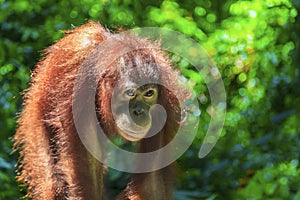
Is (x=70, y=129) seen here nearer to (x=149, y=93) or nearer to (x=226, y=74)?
(x=149, y=93)

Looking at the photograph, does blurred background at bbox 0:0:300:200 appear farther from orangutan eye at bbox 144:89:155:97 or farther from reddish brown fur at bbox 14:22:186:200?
orangutan eye at bbox 144:89:155:97

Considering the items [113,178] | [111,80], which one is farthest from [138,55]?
[113,178]

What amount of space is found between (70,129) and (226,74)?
4.93ft

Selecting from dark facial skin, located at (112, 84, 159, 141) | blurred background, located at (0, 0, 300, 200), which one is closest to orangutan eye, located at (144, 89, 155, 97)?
dark facial skin, located at (112, 84, 159, 141)

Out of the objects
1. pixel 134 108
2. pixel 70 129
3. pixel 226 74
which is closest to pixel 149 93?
pixel 134 108

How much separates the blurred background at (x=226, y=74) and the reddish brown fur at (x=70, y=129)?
977 mm

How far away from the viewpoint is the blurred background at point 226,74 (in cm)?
380

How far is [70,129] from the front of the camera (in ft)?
8.40

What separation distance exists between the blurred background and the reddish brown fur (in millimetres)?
977

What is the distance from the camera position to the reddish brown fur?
2533 mm

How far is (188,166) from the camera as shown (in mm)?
3977

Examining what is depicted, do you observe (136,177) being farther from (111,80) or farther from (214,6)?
(214,6)

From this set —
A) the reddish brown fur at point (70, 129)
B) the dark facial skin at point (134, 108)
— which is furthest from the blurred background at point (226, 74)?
the dark facial skin at point (134, 108)

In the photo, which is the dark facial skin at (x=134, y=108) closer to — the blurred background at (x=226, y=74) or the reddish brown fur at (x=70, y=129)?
the reddish brown fur at (x=70, y=129)
